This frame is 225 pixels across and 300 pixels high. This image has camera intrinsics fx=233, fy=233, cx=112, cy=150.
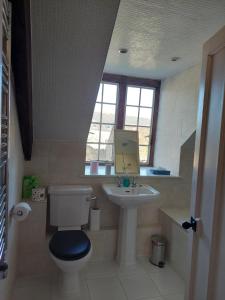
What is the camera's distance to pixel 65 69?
67.9 inches

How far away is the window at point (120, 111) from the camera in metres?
3.00

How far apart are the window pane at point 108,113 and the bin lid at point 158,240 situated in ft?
4.94

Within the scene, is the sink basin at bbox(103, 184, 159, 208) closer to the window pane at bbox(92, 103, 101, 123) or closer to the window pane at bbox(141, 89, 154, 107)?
the window pane at bbox(92, 103, 101, 123)

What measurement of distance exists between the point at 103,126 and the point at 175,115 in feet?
3.00

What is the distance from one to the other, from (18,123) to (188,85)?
1835mm

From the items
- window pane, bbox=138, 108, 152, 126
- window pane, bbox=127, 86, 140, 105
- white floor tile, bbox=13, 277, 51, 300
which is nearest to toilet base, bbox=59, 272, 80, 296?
white floor tile, bbox=13, 277, 51, 300

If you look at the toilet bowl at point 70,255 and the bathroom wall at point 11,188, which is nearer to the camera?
the bathroom wall at point 11,188

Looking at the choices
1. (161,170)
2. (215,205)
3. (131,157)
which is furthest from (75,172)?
(215,205)

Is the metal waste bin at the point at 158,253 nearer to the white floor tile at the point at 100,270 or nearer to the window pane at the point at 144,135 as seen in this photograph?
the white floor tile at the point at 100,270

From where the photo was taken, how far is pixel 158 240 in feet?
8.64

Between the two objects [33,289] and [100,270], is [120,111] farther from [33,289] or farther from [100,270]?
[33,289]

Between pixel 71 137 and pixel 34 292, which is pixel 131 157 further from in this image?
pixel 34 292

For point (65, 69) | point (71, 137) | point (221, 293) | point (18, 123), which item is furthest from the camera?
point (71, 137)

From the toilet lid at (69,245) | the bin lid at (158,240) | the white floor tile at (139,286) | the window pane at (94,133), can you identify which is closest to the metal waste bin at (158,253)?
the bin lid at (158,240)
